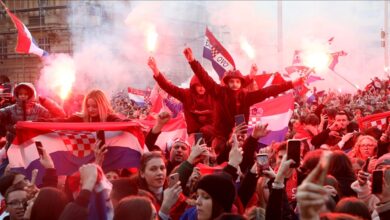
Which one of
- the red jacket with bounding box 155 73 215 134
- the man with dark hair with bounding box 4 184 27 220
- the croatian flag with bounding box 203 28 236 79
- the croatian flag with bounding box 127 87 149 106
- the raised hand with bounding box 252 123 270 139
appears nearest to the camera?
the man with dark hair with bounding box 4 184 27 220

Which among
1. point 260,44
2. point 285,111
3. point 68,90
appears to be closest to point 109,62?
point 260,44

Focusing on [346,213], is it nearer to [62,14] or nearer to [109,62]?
[109,62]

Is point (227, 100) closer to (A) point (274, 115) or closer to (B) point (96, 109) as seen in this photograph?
(A) point (274, 115)

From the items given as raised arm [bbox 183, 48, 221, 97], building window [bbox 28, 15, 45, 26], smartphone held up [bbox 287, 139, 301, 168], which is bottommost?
smartphone held up [bbox 287, 139, 301, 168]

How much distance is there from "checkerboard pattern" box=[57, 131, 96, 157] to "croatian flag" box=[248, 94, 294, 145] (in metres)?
2.98

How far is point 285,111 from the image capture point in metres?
9.59

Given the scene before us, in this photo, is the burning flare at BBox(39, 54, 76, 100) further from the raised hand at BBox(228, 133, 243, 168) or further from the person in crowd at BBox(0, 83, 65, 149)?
the raised hand at BBox(228, 133, 243, 168)

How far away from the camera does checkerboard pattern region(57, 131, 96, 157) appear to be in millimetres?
6445

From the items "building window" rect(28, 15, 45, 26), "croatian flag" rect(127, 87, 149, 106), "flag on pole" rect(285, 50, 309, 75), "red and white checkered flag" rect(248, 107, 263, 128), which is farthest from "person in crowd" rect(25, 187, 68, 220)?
"building window" rect(28, 15, 45, 26)

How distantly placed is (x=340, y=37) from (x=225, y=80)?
95.7 ft

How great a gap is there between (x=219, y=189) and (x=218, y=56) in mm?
7994

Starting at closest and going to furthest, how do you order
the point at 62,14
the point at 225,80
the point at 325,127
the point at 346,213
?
the point at 346,213 → the point at 225,80 → the point at 325,127 → the point at 62,14

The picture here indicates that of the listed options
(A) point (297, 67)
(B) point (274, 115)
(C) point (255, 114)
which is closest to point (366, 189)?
(B) point (274, 115)

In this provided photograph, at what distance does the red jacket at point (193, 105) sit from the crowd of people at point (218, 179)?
303 millimetres
